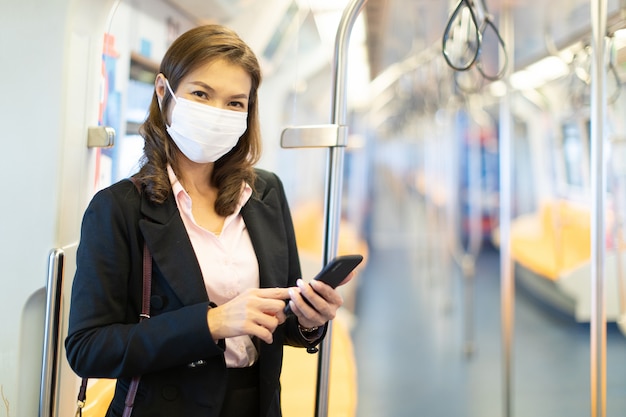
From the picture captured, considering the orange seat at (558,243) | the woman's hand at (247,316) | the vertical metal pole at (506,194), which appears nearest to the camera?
the woman's hand at (247,316)

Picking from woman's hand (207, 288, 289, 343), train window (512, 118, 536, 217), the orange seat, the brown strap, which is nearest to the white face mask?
the brown strap

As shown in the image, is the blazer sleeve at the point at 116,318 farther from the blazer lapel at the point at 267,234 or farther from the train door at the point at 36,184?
the train door at the point at 36,184

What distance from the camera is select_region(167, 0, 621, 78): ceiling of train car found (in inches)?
86.4

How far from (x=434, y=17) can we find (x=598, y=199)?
11.0ft

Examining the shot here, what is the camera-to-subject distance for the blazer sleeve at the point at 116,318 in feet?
3.53

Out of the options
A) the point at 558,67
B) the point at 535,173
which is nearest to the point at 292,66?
the point at 558,67

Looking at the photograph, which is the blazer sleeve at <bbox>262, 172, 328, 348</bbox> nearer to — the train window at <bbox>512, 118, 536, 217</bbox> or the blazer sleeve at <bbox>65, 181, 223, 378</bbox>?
the blazer sleeve at <bbox>65, 181, 223, 378</bbox>

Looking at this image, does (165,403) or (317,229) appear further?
(317,229)

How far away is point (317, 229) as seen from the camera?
5.26m

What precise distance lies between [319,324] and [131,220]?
1.46 ft

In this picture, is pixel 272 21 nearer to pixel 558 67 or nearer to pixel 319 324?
pixel 319 324

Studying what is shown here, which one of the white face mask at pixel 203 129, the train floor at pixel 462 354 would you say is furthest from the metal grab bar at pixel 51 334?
the train floor at pixel 462 354

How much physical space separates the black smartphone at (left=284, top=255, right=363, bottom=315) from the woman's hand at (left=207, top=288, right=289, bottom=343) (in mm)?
78

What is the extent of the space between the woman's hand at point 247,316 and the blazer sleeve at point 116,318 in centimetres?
2
